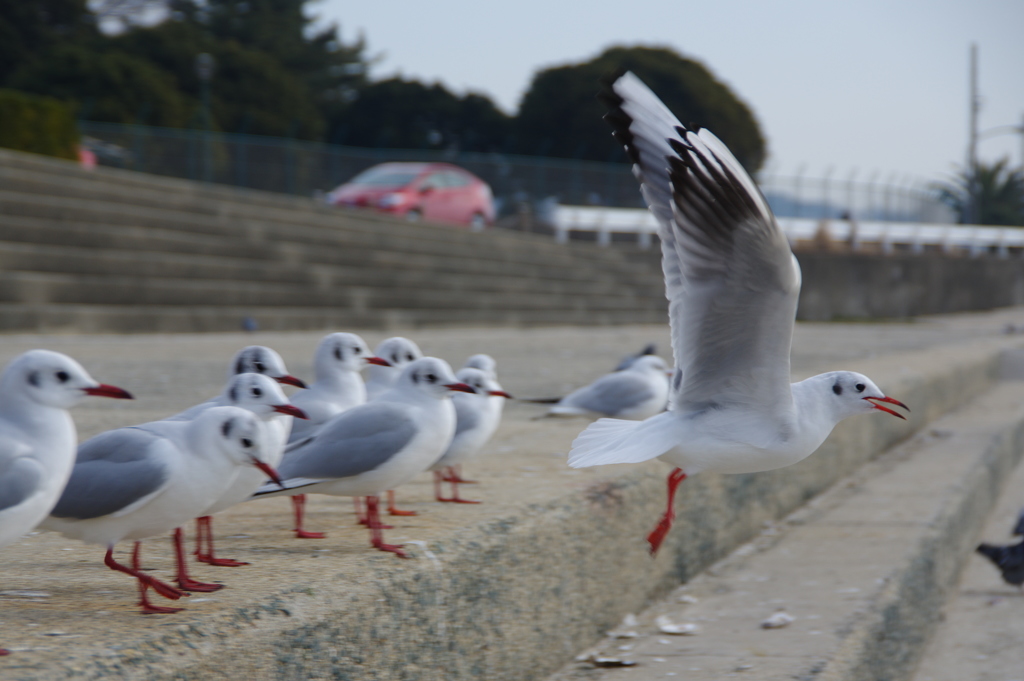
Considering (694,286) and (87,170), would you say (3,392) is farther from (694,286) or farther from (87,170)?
(87,170)

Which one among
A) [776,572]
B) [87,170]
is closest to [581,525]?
[776,572]

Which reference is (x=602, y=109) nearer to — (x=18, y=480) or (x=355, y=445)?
(x=355, y=445)

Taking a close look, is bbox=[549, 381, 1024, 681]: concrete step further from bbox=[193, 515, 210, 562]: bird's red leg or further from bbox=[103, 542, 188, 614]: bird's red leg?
bbox=[103, 542, 188, 614]: bird's red leg

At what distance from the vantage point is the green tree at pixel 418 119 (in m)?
42.0

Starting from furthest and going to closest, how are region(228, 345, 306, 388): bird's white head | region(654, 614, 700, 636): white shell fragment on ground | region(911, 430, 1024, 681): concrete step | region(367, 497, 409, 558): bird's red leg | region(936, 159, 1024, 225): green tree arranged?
region(936, 159, 1024, 225): green tree → region(911, 430, 1024, 681): concrete step → region(654, 614, 700, 636): white shell fragment on ground → region(228, 345, 306, 388): bird's white head → region(367, 497, 409, 558): bird's red leg

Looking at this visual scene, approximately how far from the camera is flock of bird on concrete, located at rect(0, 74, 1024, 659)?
1.62 metres

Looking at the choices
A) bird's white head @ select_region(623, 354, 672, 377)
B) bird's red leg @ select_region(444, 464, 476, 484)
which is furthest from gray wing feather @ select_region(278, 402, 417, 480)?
bird's white head @ select_region(623, 354, 672, 377)

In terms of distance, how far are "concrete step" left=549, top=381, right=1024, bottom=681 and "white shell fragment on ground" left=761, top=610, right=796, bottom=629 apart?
26mm

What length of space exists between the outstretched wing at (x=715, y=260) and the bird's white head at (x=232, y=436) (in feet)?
3.03

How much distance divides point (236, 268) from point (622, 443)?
9.08 meters

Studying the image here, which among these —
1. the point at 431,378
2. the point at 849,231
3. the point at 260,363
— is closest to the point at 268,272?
the point at 260,363

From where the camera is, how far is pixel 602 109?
4206 centimetres

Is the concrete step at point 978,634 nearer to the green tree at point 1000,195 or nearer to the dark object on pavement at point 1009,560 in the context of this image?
the dark object on pavement at point 1009,560

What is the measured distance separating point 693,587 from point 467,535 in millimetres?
1378
